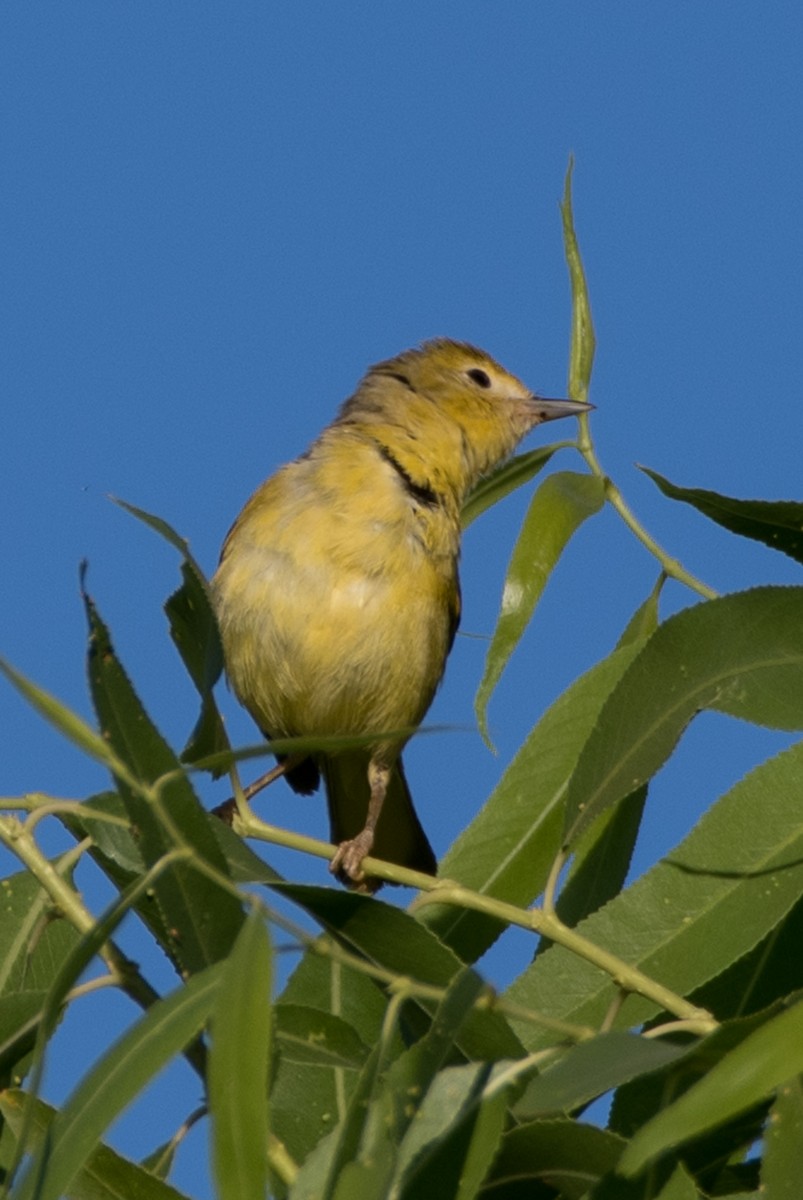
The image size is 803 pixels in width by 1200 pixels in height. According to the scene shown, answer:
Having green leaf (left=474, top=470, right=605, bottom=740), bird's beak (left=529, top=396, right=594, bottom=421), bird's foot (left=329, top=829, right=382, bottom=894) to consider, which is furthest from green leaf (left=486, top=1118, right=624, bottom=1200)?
bird's beak (left=529, top=396, right=594, bottom=421)

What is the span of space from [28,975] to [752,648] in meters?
1.39

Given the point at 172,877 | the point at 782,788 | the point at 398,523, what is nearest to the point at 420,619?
the point at 398,523

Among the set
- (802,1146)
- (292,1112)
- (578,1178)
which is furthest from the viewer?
(292,1112)

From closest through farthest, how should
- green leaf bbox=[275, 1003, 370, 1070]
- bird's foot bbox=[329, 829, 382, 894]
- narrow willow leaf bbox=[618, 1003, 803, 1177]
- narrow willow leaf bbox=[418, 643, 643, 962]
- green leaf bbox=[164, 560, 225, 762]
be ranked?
narrow willow leaf bbox=[618, 1003, 803, 1177]
green leaf bbox=[275, 1003, 370, 1070]
green leaf bbox=[164, 560, 225, 762]
narrow willow leaf bbox=[418, 643, 643, 962]
bird's foot bbox=[329, 829, 382, 894]

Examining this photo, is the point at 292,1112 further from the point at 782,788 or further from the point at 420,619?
the point at 420,619

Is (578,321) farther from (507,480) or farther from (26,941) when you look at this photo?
(26,941)

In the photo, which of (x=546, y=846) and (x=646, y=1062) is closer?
(x=646, y=1062)

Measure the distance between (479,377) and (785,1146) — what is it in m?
4.74

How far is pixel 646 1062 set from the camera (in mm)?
2357

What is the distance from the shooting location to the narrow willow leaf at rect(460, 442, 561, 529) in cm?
462

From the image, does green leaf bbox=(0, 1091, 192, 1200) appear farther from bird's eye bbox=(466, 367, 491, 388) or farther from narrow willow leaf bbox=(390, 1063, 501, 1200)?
bird's eye bbox=(466, 367, 491, 388)

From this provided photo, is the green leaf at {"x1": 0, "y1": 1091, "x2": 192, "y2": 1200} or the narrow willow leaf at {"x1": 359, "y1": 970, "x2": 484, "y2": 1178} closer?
the narrow willow leaf at {"x1": 359, "y1": 970, "x2": 484, "y2": 1178}

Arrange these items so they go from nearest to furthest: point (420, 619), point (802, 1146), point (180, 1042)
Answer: point (180, 1042) < point (802, 1146) < point (420, 619)

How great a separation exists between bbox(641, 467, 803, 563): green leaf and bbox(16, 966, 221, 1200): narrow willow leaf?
4.48ft
